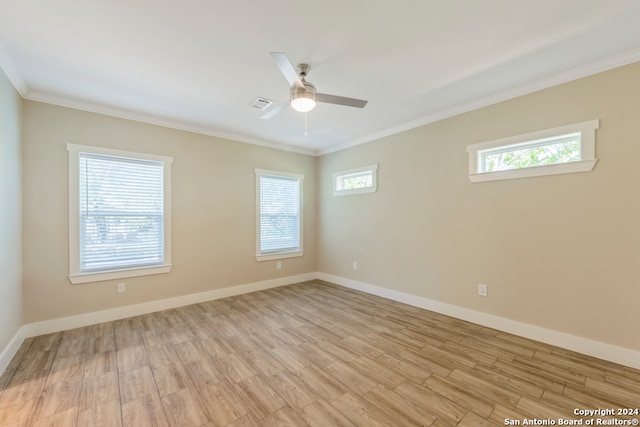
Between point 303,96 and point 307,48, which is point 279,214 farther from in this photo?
point 307,48

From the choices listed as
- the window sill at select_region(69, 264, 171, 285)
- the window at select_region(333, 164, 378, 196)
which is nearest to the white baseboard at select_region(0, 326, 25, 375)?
the window sill at select_region(69, 264, 171, 285)

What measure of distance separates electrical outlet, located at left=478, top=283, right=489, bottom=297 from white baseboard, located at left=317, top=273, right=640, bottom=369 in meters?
0.23

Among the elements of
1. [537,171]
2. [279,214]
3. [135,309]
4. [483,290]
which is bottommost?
[135,309]

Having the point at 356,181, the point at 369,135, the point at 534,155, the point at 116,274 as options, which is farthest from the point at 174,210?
the point at 534,155

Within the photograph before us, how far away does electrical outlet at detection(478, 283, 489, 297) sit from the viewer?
10.1 feet

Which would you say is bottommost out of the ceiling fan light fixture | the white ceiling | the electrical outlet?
the electrical outlet

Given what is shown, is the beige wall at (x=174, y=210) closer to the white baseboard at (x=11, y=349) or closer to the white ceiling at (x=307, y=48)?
the white baseboard at (x=11, y=349)

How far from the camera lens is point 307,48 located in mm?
2146

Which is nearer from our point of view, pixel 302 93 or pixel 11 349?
pixel 302 93

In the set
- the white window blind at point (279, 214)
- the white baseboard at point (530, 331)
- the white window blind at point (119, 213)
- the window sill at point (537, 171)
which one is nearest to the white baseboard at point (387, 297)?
the white baseboard at point (530, 331)

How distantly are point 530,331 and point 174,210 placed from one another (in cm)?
459

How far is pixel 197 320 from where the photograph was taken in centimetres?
331

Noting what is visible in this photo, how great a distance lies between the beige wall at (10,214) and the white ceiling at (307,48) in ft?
1.06

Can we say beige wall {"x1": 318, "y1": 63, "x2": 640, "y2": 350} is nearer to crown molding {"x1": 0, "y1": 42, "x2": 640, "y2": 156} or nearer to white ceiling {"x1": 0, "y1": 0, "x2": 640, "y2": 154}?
crown molding {"x1": 0, "y1": 42, "x2": 640, "y2": 156}
